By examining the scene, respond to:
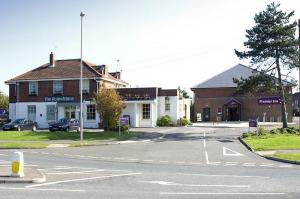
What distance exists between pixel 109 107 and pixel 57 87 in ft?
54.8

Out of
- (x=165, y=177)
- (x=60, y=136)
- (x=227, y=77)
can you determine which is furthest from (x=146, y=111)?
(x=165, y=177)

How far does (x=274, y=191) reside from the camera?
1353cm

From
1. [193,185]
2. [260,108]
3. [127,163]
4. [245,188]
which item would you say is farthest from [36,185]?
[260,108]

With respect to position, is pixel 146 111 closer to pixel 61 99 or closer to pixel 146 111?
pixel 146 111

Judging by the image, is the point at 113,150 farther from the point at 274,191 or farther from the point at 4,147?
the point at 274,191

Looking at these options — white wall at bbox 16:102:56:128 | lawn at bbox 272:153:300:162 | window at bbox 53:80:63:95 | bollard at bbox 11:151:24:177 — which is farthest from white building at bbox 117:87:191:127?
bollard at bbox 11:151:24:177

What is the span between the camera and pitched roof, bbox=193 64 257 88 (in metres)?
77.3

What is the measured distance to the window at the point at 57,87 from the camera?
194ft

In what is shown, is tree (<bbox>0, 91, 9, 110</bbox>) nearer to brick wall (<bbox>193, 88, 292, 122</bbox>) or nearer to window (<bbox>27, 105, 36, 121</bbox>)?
window (<bbox>27, 105, 36, 121</bbox>)

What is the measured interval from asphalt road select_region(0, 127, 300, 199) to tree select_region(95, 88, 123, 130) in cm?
1605

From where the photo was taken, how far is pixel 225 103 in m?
76.2

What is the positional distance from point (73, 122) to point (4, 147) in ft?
58.3

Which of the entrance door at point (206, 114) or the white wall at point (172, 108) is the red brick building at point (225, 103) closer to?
the entrance door at point (206, 114)

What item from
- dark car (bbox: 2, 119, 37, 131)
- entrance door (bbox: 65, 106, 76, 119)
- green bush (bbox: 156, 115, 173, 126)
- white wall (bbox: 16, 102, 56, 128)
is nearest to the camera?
dark car (bbox: 2, 119, 37, 131)
